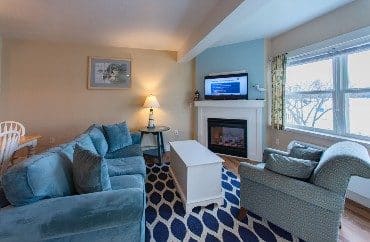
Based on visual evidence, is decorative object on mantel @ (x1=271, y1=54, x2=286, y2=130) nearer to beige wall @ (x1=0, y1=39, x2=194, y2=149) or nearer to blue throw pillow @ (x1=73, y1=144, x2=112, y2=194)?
beige wall @ (x1=0, y1=39, x2=194, y2=149)

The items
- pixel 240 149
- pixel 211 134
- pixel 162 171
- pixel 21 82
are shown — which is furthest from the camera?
pixel 211 134

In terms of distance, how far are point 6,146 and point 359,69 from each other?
13.7ft

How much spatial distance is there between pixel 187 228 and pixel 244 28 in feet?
9.82

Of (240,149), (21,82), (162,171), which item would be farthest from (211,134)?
(21,82)

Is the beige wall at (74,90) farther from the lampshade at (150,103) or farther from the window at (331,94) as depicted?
the window at (331,94)

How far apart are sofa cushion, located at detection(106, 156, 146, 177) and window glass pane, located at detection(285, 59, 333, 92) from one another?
2813mm

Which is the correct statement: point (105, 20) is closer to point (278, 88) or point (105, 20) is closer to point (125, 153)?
point (125, 153)

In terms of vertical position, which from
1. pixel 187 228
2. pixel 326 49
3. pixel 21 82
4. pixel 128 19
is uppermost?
pixel 128 19

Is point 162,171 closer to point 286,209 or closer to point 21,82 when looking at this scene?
point 286,209

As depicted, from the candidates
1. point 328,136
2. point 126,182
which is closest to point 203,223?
point 126,182

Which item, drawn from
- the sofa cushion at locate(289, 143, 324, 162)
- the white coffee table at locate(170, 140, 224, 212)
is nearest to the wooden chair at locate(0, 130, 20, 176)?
the white coffee table at locate(170, 140, 224, 212)

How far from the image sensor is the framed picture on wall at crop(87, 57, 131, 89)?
412cm

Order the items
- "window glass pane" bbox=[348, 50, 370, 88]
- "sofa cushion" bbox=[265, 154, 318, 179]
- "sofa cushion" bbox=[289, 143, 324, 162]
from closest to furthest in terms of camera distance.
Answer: "sofa cushion" bbox=[265, 154, 318, 179]
"sofa cushion" bbox=[289, 143, 324, 162]
"window glass pane" bbox=[348, 50, 370, 88]

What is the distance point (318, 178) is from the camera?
61.7 inches
